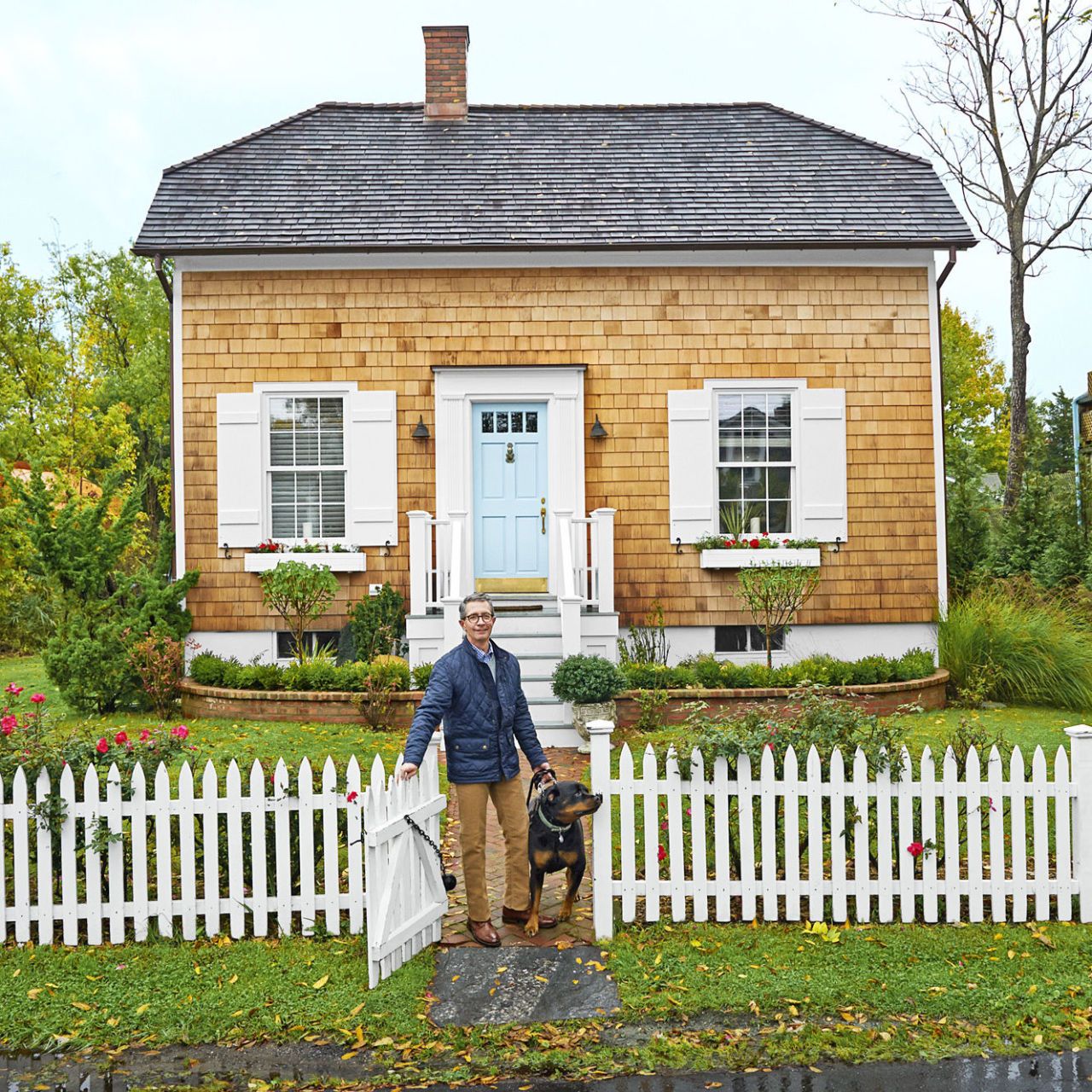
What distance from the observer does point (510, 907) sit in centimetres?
530

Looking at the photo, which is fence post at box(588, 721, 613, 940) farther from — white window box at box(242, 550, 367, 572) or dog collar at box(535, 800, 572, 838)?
white window box at box(242, 550, 367, 572)

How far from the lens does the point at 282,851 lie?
16.9 ft

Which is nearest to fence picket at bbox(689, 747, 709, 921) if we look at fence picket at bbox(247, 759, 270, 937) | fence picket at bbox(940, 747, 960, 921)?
fence picket at bbox(940, 747, 960, 921)

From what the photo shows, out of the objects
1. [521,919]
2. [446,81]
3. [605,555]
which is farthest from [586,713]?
[446,81]

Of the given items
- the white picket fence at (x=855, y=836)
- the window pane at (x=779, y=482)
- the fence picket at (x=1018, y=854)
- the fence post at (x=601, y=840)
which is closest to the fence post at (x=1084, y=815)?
the white picket fence at (x=855, y=836)

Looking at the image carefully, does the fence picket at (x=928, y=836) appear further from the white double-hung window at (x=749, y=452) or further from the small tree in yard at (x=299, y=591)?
the small tree in yard at (x=299, y=591)

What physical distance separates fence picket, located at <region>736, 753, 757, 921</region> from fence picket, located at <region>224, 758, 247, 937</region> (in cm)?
248

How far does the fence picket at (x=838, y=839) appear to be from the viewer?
5211 mm

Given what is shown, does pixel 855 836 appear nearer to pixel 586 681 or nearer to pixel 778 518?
pixel 586 681

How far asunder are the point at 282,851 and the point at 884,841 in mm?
2994

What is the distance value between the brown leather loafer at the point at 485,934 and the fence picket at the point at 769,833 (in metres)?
1.36

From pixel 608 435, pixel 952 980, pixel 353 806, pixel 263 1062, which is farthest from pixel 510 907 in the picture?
pixel 608 435

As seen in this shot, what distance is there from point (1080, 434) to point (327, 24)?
17.8 metres

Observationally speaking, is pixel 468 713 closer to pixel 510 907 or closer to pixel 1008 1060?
pixel 510 907
